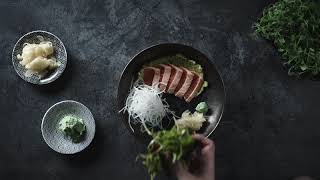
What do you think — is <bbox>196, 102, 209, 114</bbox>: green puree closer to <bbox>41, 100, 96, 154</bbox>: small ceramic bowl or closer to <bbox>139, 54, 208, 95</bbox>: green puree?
<bbox>139, 54, 208, 95</bbox>: green puree

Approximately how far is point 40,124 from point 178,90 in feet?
3.54

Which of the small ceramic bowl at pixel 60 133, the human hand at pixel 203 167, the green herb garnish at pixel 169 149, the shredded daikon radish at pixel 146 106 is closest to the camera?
the green herb garnish at pixel 169 149

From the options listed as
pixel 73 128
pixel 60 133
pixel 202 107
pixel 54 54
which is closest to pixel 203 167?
pixel 202 107

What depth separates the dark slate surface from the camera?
4.10 meters

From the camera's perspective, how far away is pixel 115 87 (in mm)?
4137

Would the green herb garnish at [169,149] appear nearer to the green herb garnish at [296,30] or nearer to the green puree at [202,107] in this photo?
the green puree at [202,107]

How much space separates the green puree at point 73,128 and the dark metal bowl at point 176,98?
0.32m

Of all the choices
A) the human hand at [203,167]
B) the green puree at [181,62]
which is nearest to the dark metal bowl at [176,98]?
the green puree at [181,62]

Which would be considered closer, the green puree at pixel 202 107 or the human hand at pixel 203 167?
the human hand at pixel 203 167

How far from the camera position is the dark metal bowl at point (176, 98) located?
13.0 ft

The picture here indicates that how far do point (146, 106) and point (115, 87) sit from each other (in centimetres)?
35

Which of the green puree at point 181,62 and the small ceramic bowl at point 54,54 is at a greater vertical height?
the small ceramic bowl at point 54,54

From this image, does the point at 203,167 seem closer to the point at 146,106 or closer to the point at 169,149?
the point at 169,149

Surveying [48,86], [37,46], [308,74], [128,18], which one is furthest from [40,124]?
[308,74]
